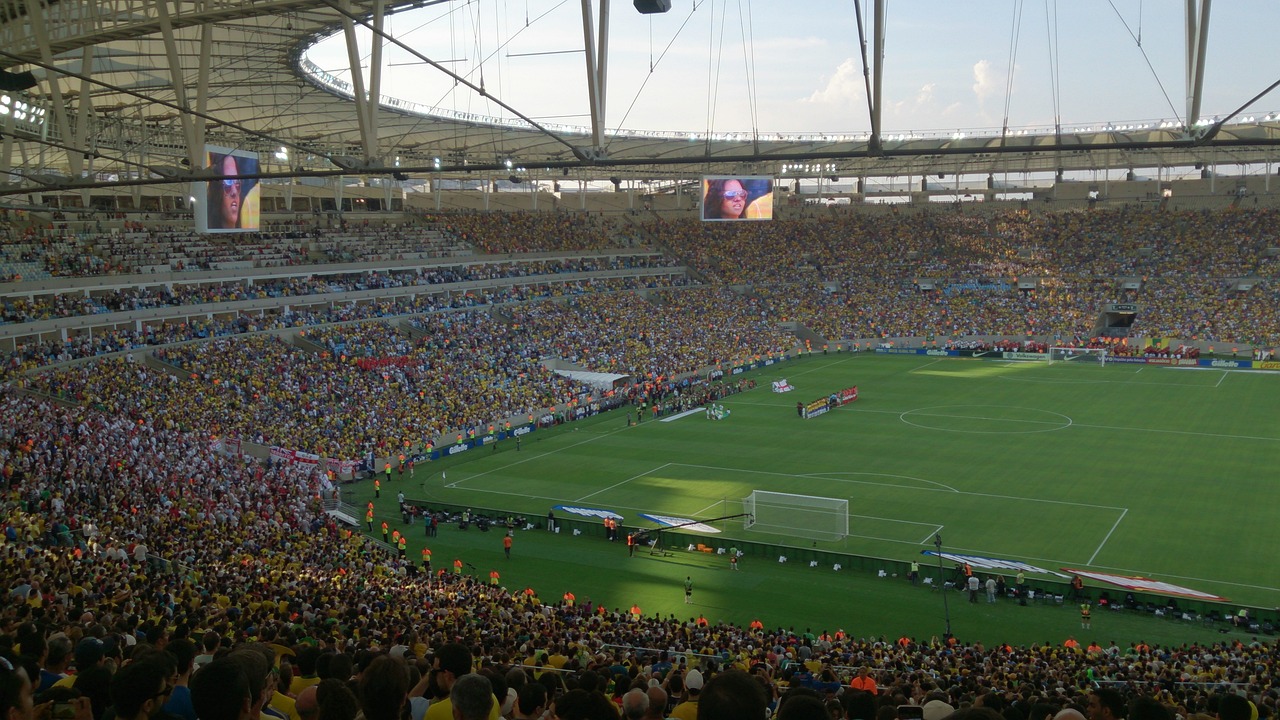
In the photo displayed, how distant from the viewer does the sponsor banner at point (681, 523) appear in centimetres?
2978

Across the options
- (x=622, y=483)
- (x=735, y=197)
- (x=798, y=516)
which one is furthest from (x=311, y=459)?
(x=735, y=197)

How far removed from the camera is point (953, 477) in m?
35.5

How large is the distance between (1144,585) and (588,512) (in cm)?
1584

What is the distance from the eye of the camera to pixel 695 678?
883cm

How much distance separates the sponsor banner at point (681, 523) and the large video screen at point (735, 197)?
25625 mm

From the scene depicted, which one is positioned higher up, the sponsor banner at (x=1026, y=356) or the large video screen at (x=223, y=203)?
the large video screen at (x=223, y=203)

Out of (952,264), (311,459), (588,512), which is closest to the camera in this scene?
(588,512)

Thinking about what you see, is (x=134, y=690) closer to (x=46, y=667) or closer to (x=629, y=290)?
(x=46, y=667)

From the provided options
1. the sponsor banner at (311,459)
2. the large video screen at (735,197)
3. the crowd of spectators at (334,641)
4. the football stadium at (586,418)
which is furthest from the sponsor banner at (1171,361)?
the sponsor banner at (311,459)

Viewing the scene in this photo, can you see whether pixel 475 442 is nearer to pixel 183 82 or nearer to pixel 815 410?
pixel 815 410

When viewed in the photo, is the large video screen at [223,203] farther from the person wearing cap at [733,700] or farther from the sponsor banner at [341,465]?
the person wearing cap at [733,700]

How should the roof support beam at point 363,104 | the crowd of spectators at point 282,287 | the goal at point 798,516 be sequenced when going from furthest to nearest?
the crowd of spectators at point 282,287
the goal at point 798,516
the roof support beam at point 363,104

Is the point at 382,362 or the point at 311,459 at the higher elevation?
the point at 382,362

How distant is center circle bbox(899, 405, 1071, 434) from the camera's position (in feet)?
142
